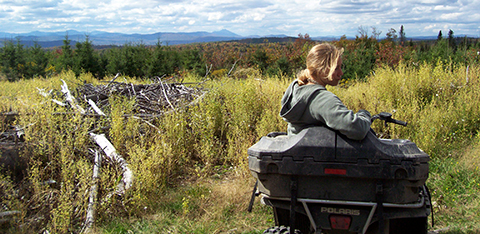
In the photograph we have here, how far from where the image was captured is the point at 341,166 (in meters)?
2.22

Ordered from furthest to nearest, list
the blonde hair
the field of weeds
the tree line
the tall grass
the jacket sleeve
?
the tree line < the tall grass < the field of weeds < the blonde hair < the jacket sleeve

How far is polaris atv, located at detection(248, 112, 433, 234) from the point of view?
218 centimetres

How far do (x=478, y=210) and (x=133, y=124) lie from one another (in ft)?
17.2

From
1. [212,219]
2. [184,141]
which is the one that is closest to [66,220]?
[212,219]

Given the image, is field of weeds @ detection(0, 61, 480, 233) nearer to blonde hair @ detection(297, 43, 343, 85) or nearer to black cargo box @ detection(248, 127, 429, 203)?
black cargo box @ detection(248, 127, 429, 203)

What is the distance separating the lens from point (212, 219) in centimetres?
377

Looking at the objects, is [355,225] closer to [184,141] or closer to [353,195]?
[353,195]

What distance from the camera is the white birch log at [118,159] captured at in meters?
4.14

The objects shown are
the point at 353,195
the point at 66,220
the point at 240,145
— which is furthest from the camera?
the point at 240,145

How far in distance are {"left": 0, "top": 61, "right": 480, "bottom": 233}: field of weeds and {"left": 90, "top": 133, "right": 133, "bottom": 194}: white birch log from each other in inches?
1.5

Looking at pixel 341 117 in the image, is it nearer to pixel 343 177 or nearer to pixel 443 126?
pixel 343 177

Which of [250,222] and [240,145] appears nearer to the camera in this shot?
[250,222]

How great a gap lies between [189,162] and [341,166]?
12.1ft

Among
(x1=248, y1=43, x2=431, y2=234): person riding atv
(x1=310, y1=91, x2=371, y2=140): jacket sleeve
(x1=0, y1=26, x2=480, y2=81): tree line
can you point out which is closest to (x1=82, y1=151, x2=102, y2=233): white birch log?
(x1=248, y1=43, x2=431, y2=234): person riding atv
